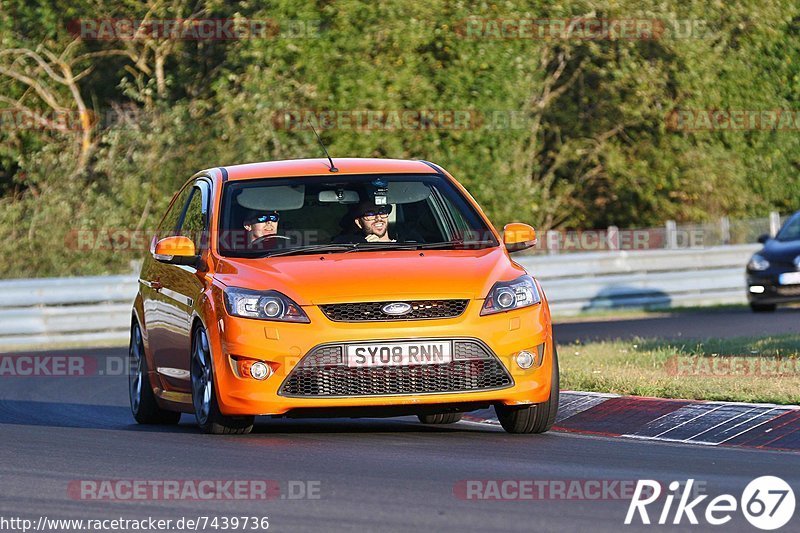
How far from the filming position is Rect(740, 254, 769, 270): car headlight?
24547 mm

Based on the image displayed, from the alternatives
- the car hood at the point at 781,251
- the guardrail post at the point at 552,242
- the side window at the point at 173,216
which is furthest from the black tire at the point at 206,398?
the guardrail post at the point at 552,242

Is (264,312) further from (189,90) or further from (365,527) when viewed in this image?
(189,90)

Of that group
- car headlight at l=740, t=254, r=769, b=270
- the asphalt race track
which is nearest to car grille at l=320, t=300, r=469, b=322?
the asphalt race track

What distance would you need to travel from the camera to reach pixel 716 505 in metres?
7.36

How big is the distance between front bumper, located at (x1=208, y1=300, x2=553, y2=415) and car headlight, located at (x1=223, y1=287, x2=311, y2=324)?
41 mm

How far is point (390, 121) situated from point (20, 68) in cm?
750

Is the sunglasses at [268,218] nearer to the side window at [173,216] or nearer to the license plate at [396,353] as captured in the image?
the side window at [173,216]

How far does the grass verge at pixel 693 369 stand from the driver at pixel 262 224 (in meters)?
2.72

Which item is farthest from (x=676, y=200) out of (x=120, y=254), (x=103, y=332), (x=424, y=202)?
(x=424, y=202)

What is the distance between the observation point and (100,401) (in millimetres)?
14688

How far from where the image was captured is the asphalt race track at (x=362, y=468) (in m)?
7.21

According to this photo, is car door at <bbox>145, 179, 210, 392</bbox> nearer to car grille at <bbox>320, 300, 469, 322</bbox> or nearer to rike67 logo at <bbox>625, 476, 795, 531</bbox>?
car grille at <bbox>320, 300, 469, 322</bbox>

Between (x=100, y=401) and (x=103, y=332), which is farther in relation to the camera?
(x=103, y=332)

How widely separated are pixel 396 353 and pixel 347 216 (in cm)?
155
